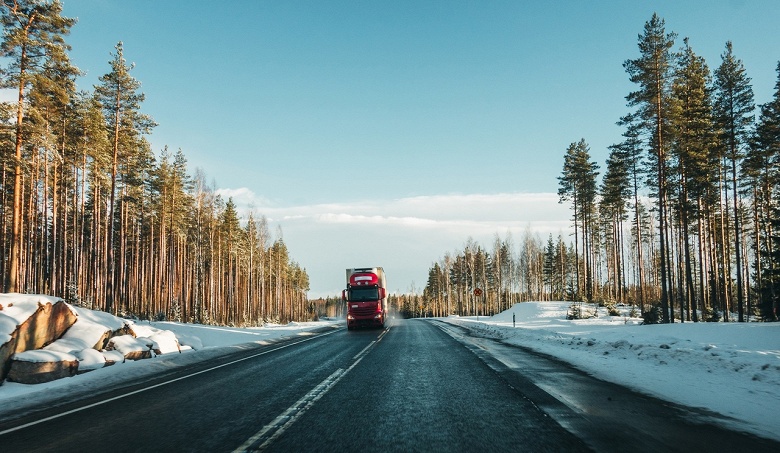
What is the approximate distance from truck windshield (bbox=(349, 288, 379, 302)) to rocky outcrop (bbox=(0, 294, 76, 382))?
1905 centimetres

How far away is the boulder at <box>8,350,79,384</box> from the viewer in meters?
9.05

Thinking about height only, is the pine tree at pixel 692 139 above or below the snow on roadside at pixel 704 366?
above

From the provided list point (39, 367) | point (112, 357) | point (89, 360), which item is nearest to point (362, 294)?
point (112, 357)

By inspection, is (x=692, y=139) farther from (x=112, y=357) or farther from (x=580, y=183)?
(x=112, y=357)

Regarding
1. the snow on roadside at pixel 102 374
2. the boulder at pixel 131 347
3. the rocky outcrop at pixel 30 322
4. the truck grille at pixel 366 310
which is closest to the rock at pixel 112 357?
the snow on roadside at pixel 102 374

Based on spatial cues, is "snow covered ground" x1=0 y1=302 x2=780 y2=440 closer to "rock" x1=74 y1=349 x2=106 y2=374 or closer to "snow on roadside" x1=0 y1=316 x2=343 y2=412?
"snow on roadside" x1=0 y1=316 x2=343 y2=412

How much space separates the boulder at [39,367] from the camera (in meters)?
9.05

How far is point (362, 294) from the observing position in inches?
1179

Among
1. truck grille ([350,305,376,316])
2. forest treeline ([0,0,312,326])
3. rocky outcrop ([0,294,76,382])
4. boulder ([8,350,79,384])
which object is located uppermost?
forest treeline ([0,0,312,326])

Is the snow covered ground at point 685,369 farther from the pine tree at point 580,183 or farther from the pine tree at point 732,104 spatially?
the pine tree at point 580,183

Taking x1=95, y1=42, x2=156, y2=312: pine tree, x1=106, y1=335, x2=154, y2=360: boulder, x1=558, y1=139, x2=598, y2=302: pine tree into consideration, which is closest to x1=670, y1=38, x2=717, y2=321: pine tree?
x1=558, y1=139, x2=598, y2=302: pine tree

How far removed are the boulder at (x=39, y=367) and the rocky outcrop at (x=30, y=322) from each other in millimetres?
201

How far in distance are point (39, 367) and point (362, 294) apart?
21.5 metres

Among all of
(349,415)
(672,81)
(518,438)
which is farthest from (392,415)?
(672,81)
